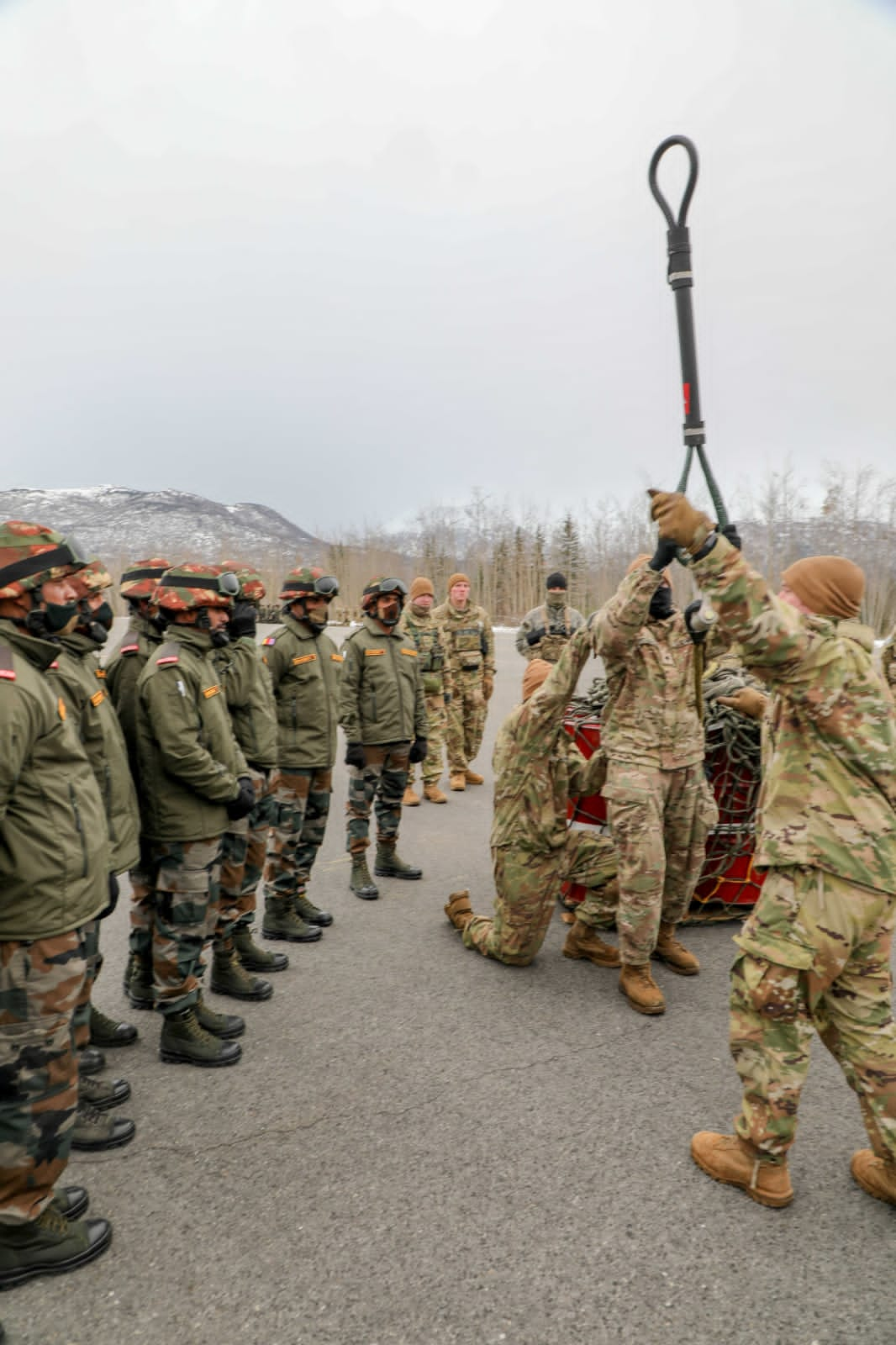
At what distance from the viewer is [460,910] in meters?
4.79

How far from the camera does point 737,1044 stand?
2570mm

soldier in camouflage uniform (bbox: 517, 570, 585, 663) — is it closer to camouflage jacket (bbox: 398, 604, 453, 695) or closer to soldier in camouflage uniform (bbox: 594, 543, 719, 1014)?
camouflage jacket (bbox: 398, 604, 453, 695)

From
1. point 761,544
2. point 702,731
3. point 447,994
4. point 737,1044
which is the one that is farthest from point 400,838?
point 761,544

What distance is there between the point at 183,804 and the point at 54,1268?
1609 millimetres

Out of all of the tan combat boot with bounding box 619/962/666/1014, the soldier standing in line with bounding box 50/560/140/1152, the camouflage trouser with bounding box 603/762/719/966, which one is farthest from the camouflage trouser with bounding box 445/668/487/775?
the soldier standing in line with bounding box 50/560/140/1152

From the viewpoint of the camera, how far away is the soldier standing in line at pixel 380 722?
19.0ft

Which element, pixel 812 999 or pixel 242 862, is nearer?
pixel 812 999

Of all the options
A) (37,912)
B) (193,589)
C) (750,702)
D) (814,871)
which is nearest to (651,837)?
(750,702)

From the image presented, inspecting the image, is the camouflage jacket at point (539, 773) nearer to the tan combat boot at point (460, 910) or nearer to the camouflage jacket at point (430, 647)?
the tan combat boot at point (460, 910)

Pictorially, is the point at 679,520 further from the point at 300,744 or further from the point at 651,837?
the point at 300,744

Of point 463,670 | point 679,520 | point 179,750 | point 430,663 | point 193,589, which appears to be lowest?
point 463,670

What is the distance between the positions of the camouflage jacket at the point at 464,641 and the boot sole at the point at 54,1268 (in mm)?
6958

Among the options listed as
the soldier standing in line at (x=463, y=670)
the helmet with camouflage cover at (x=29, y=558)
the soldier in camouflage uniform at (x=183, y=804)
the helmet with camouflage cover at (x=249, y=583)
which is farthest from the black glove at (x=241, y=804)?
the soldier standing in line at (x=463, y=670)

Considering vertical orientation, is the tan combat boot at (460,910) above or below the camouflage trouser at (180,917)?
below
